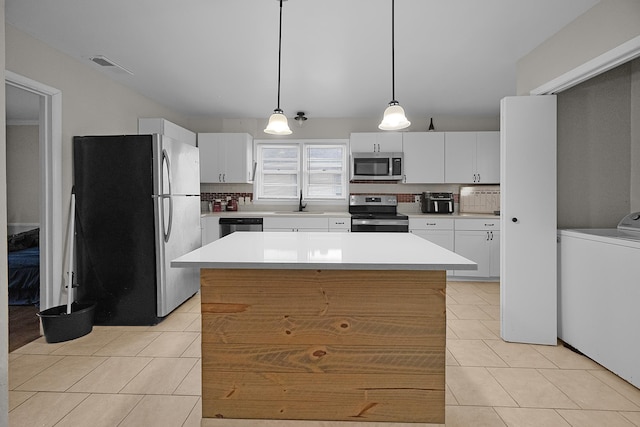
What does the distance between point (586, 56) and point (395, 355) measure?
2375 mm

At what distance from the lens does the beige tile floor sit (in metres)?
1.84

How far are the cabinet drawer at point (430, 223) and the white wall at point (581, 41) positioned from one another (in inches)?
78.1

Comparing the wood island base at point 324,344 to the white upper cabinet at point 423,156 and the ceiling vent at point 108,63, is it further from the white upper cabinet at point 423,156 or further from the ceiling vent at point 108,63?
the white upper cabinet at point 423,156

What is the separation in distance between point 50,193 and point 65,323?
1089 mm

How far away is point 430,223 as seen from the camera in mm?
4707

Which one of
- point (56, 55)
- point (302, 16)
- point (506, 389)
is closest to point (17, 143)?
point (56, 55)

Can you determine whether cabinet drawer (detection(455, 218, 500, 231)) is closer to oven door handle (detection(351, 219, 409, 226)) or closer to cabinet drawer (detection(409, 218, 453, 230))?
cabinet drawer (detection(409, 218, 453, 230))

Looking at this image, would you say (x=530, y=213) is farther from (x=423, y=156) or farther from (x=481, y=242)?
(x=423, y=156)

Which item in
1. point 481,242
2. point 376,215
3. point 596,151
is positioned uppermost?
point 596,151

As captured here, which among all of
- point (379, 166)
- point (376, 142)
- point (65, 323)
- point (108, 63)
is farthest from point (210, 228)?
point (376, 142)

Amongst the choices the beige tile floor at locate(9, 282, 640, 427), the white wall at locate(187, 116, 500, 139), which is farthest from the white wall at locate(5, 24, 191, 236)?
the white wall at locate(187, 116, 500, 139)

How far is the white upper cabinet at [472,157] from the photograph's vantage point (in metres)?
Answer: 4.98

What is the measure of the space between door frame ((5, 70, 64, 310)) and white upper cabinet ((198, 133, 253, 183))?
224cm

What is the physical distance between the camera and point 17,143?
5168 millimetres
